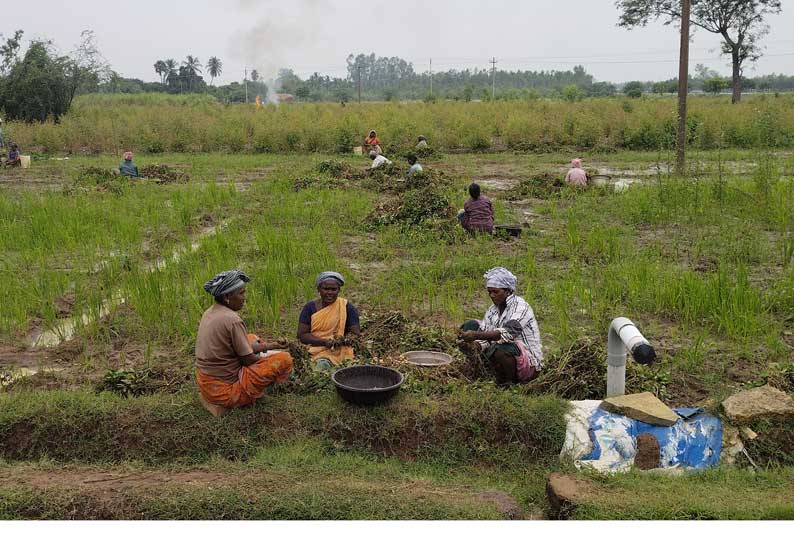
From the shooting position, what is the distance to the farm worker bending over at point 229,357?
4.30 m

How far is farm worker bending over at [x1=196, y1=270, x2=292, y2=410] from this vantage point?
430 cm

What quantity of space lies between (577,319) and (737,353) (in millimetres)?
1376

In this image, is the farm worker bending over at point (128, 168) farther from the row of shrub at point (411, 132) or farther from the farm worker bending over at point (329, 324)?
the farm worker bending over at point (329, 324)

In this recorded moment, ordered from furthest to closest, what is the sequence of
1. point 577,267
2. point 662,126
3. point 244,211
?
point 662,126
point 244,211
point 577,267

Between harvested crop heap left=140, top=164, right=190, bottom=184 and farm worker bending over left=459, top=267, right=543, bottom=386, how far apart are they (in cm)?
1119

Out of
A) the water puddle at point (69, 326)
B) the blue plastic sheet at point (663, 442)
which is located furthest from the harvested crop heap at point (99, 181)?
the blue plastic sheet at point (663, 442)

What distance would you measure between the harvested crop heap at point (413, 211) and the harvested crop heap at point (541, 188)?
269cm

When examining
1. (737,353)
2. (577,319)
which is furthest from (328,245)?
(737,353)

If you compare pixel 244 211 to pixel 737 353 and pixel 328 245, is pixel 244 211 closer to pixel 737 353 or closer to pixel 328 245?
pixel 328 245

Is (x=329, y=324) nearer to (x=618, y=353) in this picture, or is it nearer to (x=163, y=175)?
(x=618, y=353)

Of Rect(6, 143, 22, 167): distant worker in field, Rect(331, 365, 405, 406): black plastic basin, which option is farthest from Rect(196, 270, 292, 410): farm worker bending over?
Rect(6, 143, 22, 167): distant worker in field

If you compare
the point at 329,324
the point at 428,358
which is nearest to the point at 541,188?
the point at 428,358

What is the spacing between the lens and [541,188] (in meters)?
12.8

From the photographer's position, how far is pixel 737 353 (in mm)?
5367
